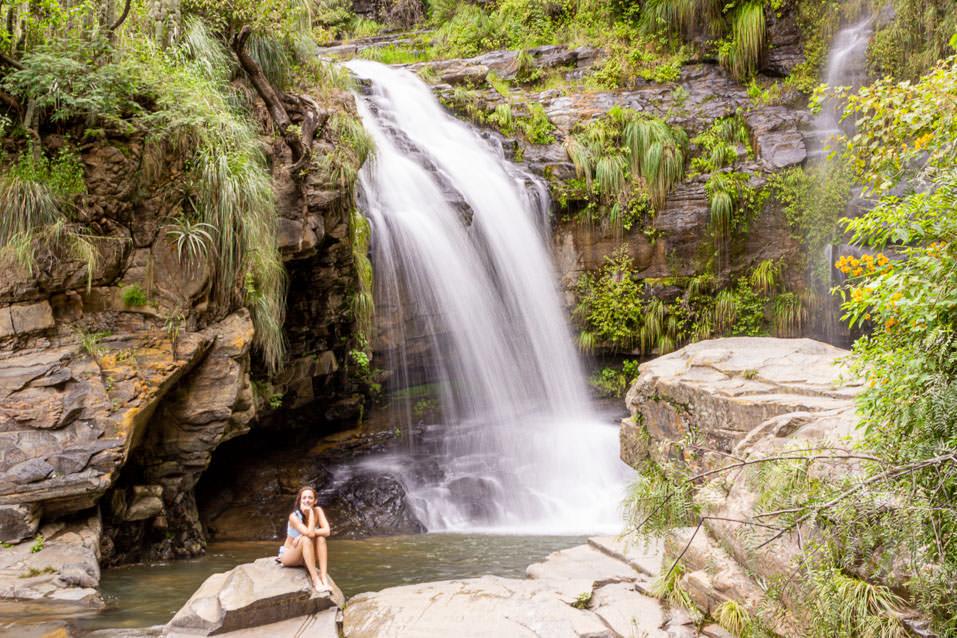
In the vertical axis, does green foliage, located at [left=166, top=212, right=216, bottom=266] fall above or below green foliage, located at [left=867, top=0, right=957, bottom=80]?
below

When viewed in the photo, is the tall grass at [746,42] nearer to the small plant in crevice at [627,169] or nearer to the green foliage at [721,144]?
the green foliage at [721,144]

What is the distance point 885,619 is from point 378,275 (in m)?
7.77

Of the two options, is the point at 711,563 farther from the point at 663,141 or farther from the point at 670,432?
the point at 663,141

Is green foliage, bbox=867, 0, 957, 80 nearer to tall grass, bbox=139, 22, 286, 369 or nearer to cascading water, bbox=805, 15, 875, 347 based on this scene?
cascading water, bbox=805, 15, 875, 347

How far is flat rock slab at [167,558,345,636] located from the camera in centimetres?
405

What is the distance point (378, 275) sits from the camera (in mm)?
9617

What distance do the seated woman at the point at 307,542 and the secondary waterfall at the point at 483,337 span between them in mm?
3466

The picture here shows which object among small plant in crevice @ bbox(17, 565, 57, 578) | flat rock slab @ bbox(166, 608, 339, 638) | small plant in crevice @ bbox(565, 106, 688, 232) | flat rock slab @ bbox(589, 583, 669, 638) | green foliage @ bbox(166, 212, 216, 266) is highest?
small plant in crevice @ bbox(565, 106, 688, 232)

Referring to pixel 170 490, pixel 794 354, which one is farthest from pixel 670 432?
pixel 170 490

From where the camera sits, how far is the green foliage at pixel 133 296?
6203 millimetres

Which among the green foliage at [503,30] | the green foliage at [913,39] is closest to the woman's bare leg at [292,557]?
the green foliage at [913,39]

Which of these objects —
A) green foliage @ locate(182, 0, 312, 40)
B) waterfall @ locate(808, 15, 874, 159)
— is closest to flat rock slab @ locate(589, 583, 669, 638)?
green foliage @ locate(182, 0, 312, 40)

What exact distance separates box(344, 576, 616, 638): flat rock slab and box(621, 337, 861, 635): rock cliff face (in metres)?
0.90

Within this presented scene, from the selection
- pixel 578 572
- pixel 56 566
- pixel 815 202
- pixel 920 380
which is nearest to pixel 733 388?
pixel 578 572
